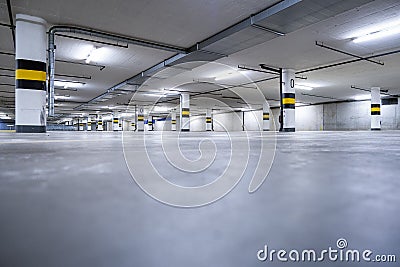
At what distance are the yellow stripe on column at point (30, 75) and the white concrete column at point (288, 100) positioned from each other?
9.76 meters

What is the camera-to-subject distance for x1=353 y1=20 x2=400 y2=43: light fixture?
7285 mm

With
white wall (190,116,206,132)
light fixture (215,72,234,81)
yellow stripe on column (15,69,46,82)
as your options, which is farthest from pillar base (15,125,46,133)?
white wall (190,116,206,132)

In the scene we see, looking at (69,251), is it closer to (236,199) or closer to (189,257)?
(189,257)

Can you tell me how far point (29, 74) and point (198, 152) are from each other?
6.79m

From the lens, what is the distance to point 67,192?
564mm

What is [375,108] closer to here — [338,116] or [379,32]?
[338,116]

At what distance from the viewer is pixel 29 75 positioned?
6.68 m

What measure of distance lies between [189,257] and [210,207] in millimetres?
194

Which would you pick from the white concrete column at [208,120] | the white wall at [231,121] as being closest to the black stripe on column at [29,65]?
the white concrete column at [208,120]

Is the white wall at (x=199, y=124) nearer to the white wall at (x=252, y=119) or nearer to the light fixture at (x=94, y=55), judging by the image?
the white wall at (x=252, y=119)

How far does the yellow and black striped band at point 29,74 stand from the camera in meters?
6.59

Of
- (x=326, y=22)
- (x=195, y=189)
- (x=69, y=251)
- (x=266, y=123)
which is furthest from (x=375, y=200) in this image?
(x=266, y=123)

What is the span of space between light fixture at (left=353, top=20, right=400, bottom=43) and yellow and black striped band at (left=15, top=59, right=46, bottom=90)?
30.2 ft

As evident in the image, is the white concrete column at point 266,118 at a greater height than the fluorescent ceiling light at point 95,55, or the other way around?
the fluorescent ceiling light at point 95,55
